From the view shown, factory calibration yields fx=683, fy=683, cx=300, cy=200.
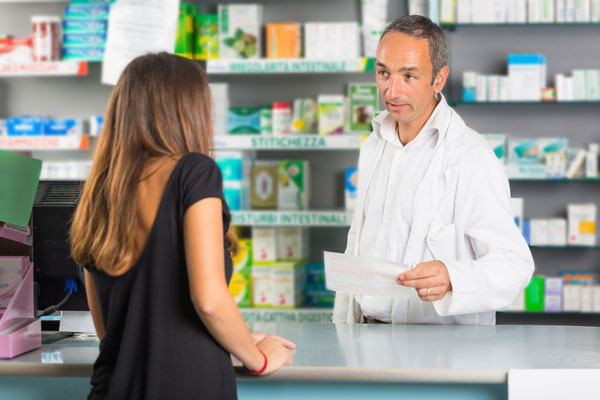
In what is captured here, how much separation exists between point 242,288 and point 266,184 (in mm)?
642

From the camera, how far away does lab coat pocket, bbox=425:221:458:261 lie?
2121mm

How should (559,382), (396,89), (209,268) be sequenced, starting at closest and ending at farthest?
1. (209,268)
2. (559,382)
3. (396,89)

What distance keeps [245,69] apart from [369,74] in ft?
2.82

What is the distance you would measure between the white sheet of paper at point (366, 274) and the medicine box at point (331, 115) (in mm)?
2244

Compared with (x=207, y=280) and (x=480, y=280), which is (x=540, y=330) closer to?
(x=480, y=280)

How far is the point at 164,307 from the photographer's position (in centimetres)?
137

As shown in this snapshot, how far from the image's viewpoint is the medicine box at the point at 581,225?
13.8 feet

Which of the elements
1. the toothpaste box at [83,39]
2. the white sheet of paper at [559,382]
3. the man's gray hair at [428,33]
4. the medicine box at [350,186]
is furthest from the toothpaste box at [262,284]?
the white sheet of paper at [559,382]

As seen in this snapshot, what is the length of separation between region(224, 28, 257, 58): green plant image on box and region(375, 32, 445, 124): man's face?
6.34ft

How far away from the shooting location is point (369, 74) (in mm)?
4398

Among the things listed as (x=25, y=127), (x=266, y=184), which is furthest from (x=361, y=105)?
(x=25, y=127)

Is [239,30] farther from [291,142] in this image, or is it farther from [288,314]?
[288,314]

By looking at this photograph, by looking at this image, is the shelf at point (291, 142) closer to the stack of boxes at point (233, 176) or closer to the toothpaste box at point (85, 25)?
the stack of boxes at point (233, 176)

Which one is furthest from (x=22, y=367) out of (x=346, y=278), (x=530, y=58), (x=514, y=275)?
(x=530, y=58)
